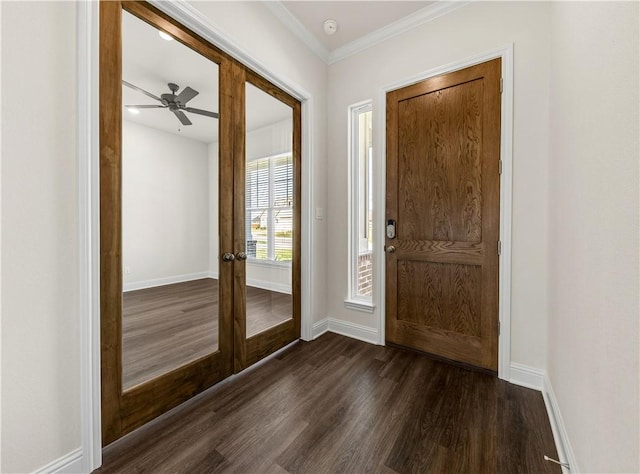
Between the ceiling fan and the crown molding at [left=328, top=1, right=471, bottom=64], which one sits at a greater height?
the crown molding at [left=328, top=1, right=471, bottom=64]

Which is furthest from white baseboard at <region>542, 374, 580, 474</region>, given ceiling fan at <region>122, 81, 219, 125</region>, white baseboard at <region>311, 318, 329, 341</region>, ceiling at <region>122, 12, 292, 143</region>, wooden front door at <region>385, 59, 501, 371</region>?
ceiling fan at <region>122, 81, 219, 125</region>

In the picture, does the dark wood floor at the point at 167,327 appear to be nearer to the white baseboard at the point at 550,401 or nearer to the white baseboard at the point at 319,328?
the white baseboard at the point at 319,328

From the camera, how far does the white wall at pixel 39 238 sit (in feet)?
3.21

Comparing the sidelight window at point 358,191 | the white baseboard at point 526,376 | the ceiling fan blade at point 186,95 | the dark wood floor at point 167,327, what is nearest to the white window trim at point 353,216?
the sidelight window at point 358,191

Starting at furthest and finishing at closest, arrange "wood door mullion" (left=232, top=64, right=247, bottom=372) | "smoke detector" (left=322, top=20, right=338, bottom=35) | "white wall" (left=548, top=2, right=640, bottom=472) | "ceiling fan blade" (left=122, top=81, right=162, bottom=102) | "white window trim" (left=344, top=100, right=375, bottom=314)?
"white window trim" (left=344, top=100, right=375, bottom=314), "smoke detector" (left=322, top=20, right=338, bottom=35), "wood door mullion" (left=232, top=64, right=247, bottom=372), "ceiling fan blade" (left=122, top=81, right=162, bottom=102), "white wall" (left=548, top=2, right=640, bottom=472)

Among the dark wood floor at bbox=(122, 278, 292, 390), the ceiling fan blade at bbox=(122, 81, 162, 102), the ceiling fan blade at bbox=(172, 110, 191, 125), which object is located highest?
the ceiling fan blade at bbox=(122, 81, 162, 102)

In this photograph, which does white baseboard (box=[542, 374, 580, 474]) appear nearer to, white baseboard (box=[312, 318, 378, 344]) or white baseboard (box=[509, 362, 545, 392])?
white baseboard (box=[509, 362, 545, 392])

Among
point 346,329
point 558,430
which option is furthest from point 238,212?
point 558,430

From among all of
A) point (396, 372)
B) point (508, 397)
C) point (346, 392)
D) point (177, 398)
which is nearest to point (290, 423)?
point (346, 392)

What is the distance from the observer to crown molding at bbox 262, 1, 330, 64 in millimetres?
2068

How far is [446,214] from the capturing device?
210 cm

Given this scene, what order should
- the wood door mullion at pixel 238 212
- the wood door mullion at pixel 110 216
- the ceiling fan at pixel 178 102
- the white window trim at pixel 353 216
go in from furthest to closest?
the white window trim at pixel 353 216 < the wood door mullion at pixel 238 212 < the ceiling fan at pixel 178 102 < the wood door mullion at pixel 110 216

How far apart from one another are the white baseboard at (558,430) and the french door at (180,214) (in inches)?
72.1

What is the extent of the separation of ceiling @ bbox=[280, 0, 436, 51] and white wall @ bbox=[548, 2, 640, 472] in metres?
1.15
